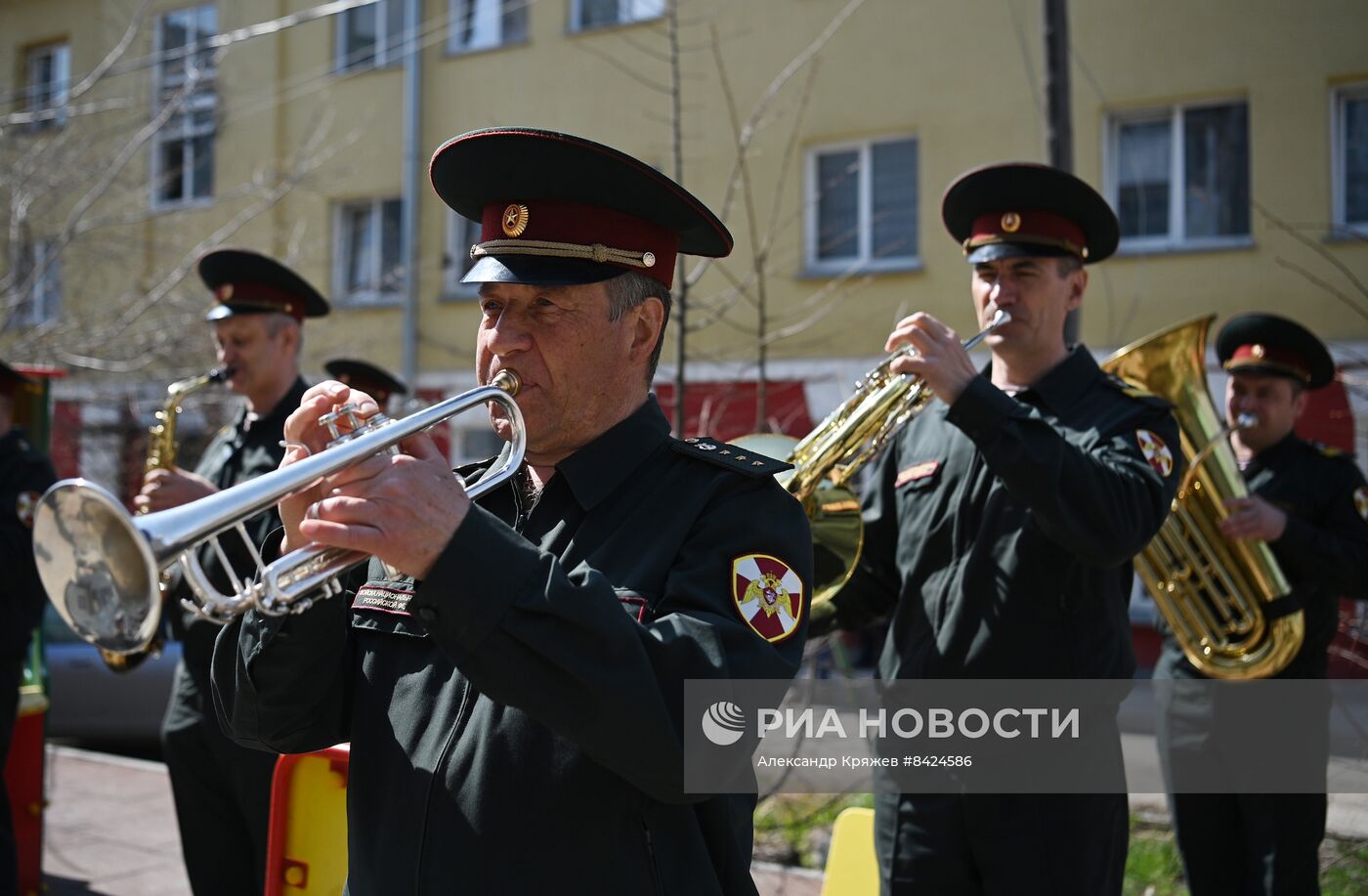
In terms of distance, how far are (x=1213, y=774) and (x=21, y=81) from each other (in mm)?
15490

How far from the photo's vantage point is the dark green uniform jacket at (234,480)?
13.7 feet

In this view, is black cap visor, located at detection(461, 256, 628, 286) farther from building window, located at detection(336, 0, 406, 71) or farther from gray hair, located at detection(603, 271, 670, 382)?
building window, located at detection(336, 0, 406, 71)

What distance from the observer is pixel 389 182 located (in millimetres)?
15188

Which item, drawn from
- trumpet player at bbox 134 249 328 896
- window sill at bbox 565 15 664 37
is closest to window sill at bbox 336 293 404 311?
window sill at bbox 565 15 664 37

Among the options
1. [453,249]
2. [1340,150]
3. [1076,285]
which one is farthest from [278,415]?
[453,249]

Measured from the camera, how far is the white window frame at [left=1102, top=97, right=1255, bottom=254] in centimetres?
1157

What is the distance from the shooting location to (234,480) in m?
4.62

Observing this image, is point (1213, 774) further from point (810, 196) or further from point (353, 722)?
point (810, 196)

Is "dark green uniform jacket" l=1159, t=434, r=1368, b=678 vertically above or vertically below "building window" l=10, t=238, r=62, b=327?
below

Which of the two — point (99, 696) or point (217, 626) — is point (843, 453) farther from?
point (99, 696)

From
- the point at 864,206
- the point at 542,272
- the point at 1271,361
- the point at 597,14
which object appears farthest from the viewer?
the point at 597,14

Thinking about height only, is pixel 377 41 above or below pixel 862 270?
above

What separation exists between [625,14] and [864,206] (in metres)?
2.96

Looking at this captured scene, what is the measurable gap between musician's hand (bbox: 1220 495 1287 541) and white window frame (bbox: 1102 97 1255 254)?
731 cm
